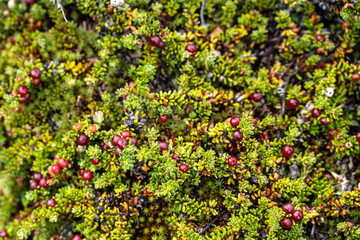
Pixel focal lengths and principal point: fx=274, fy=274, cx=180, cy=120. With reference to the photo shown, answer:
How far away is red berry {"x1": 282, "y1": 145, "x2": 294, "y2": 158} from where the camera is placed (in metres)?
4.87

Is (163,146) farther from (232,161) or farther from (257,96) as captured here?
(257,96)

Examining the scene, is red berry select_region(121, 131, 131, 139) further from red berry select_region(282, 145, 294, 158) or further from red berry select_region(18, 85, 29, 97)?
red berry select_region(282, 145, 294, 158)

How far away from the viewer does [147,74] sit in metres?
5.00

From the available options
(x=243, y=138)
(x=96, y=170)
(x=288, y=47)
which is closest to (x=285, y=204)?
(x=243, y=138)

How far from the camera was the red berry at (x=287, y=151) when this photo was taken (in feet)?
16.0

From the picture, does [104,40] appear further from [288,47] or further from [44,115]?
[288,47]

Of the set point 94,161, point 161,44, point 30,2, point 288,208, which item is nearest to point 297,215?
point 288,208

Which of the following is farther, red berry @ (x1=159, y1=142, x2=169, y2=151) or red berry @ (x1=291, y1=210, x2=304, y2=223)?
red berry @ (x1=159, y1=142, x2=169, y2=151)

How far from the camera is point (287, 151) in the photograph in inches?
192

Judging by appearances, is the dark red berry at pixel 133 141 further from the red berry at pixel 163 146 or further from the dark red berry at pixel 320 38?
the dark red berry at pixel 320 38

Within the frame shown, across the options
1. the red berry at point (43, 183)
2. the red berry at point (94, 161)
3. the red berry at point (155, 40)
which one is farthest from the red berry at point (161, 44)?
the red berry at point (43, 183)

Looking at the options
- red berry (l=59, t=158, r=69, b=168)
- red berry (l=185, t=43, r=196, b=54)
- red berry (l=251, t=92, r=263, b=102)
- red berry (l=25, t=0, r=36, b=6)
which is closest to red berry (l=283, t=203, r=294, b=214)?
red berry (l=251, t=92, r=263, b=102)

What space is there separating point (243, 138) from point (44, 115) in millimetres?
4076

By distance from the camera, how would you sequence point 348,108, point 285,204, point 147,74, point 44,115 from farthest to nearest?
point 44,115 → point 348,108 → point 147,74 → point 285,204
